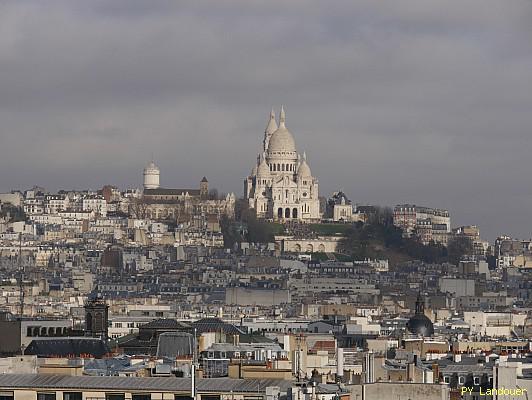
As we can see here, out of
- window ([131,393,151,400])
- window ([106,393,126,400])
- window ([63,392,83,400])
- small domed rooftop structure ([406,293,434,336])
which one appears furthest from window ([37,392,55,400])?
small domed rooftop structure ([406,293,434,336])

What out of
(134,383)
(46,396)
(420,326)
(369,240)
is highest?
(369,240)

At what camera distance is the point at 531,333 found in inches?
3066

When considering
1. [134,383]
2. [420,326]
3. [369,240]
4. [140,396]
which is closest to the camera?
[140,396]

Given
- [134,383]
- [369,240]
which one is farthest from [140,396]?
Result: [369,240]

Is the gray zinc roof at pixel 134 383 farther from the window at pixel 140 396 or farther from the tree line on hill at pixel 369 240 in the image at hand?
the tree line on hill at pixel 369 240

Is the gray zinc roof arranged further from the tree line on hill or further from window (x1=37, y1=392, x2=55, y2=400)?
the tree line on hill

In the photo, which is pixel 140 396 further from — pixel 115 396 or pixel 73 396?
pixel 73 396

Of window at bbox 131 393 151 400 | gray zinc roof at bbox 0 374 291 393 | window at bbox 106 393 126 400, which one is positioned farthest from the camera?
window at bbox 106 393 126 400

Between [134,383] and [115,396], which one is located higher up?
[134,383]

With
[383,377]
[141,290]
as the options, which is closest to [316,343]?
[383,377]

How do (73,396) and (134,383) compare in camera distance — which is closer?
(73,396)

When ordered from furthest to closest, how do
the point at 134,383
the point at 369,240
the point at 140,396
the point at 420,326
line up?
the point at 369,240
the point at 420,326
the point at 134,383
the point at 140,396

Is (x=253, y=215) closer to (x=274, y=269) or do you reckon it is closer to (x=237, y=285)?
(x=274, y=269)

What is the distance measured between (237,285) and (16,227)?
53.9 meters
